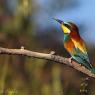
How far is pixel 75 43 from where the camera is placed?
2088 millimetres

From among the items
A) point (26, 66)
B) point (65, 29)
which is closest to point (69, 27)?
point (65, 29)

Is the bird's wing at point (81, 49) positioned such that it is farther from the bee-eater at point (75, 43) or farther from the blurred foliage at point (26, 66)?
the blurred foliage at point (26, 66)

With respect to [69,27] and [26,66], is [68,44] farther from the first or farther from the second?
[26,66]

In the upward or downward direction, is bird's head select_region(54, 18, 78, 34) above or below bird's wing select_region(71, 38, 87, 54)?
above

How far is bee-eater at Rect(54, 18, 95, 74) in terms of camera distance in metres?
2.07

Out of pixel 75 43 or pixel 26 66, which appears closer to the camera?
pixel 75 43

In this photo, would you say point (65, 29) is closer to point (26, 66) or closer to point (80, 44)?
point (80, 44)

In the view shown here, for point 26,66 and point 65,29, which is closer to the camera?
point 65,29

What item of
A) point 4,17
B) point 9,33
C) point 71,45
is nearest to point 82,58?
point 71,45

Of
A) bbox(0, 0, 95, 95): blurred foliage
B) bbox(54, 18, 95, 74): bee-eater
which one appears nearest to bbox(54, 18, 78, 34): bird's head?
bbox(54, 18, 95, 74): bee-eater

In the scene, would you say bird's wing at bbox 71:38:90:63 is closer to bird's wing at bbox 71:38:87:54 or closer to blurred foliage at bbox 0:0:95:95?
bird's wing at bbox 71:38:87:54

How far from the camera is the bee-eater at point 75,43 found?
2066 mm

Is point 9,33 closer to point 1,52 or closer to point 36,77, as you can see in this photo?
point 36,77

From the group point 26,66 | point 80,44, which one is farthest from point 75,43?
point 26,66
